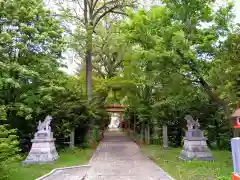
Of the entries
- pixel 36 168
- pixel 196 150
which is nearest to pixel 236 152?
pixel 36 168

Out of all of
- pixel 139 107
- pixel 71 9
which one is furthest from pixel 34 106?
pixel 71 9

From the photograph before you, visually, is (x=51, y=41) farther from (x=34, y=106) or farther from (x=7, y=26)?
(x=34, y=106)

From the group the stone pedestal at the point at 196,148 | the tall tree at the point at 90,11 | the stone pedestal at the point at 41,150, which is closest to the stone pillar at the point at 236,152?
the stone pedestal at the point at 196,148

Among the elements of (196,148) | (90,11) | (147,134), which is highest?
(90,11)

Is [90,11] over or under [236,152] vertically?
over

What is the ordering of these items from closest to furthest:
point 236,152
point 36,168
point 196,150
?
point 236,152, point 36,168, point 196,150

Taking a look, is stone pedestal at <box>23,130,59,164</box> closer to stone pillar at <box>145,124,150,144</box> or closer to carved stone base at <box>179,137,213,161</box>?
carved stone base at <box>179,137,213,161</box>

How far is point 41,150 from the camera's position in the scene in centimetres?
1267

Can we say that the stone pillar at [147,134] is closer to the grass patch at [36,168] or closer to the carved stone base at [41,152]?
the grass patch at [36,168]

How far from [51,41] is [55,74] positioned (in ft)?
5.38

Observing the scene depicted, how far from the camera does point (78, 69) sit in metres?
33.7

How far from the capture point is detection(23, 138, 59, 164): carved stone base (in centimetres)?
1240

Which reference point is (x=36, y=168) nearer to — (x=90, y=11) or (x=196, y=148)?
(x=196, y=148)

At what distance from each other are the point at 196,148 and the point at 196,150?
3.7 inches
